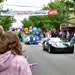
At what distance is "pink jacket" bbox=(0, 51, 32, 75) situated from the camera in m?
4.07

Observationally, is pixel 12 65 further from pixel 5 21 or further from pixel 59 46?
pixel 5 21

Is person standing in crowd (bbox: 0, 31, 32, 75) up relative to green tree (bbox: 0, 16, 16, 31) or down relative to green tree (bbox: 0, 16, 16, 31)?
up

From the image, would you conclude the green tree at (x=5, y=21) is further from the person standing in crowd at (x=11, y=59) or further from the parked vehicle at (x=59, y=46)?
the person standing in crowd at (x=11, y=59)

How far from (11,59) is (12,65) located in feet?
0.22

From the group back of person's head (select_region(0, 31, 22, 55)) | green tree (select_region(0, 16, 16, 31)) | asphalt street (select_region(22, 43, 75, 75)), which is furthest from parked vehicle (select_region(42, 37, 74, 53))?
green tree (select_region(0, 16, 16, 31))

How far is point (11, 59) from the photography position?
161 inches

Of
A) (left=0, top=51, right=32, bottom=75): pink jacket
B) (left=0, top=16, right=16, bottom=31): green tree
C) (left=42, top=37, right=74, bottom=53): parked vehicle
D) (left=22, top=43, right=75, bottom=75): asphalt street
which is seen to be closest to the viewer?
(left=0, top=51, right=32, bottom=75): pink jacket

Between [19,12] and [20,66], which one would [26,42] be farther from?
[20,66]

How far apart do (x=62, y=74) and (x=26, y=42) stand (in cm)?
3165

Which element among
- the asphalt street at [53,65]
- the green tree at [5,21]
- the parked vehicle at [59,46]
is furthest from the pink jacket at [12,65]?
the green tree at [5,21]

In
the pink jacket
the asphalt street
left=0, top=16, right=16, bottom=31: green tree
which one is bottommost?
left=0, top=16, right=16, bottom=31: green tree

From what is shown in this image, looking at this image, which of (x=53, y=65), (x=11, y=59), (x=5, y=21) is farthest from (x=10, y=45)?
(x=5, y=21)

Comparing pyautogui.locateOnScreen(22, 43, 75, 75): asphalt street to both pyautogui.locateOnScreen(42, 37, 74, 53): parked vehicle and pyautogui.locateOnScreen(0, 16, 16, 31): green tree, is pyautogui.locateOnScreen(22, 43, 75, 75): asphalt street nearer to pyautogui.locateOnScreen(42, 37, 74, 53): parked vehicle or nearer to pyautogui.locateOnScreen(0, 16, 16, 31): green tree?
pyautogui.locateOnScreen(42, 37, 74, 53): parked vehicle

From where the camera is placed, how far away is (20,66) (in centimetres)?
407
